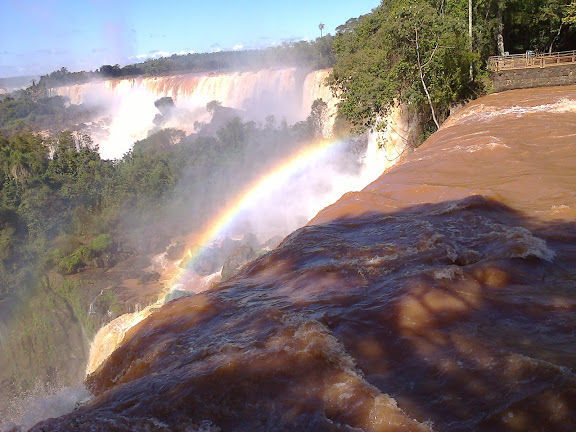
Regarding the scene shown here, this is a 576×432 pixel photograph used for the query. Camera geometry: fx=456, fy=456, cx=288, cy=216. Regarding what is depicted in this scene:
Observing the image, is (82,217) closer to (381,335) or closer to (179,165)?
(179,165)

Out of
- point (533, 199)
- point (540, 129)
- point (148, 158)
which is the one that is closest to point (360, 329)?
point (533, 199)

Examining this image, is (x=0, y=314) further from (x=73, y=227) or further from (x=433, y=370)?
(x=433, y=370)

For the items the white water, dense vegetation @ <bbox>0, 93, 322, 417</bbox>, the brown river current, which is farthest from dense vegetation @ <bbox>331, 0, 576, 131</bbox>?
the white water

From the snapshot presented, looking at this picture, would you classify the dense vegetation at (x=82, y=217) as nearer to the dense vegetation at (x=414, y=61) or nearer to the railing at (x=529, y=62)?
the dense vegetation at (x=414, y=61)

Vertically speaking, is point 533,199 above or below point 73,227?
above

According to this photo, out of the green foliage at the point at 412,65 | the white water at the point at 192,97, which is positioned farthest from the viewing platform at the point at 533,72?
the white water at the point at 192,97

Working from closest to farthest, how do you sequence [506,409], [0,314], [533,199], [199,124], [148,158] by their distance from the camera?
[506,409] → [533,199] → [0,314] → [148,158] → [199,124]

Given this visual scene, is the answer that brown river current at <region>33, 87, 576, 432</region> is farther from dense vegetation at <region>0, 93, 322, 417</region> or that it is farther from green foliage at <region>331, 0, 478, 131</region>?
dense vegetation at <region>0, 93, 322, 417</region>
